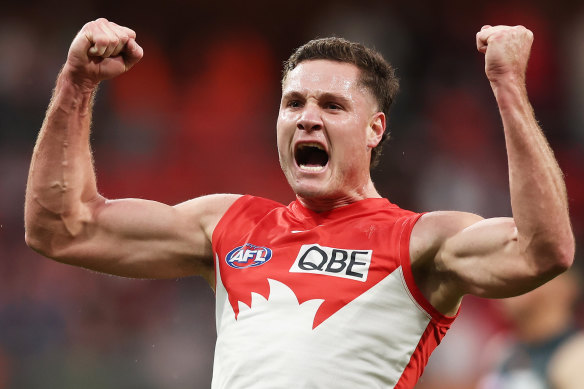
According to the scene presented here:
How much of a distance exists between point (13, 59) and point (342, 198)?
6763 mm

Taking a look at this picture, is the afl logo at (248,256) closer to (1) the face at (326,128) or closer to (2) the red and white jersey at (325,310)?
(2) the red and white jersey at (325,310)

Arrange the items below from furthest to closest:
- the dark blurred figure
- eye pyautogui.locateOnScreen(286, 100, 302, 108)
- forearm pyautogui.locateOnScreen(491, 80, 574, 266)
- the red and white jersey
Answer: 1. the dark blurred figure
2. eye pyautogui.locateOnScreen(286, 100, 302, 108)
3. the red and white jersey
4. forearm pyautogui.locateOnScreen(491, 80, 574, 266)

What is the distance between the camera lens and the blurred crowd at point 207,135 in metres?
7.15

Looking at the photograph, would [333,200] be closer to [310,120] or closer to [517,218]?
[310,120]

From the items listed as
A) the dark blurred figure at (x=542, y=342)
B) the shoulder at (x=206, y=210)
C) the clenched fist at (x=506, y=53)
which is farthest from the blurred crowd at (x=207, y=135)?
the clenched fist at (x=506, y=53)

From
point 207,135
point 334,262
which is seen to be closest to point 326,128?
point 334,262

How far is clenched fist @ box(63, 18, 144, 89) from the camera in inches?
117

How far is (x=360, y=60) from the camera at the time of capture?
337cm

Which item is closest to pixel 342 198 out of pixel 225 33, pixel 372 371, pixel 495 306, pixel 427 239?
pixel 427 239

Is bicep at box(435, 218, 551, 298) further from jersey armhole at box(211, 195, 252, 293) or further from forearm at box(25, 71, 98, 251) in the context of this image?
forearm at box(25, 71, 98, 251)

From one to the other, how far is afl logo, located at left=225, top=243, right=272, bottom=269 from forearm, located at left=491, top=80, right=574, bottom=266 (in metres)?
0.94

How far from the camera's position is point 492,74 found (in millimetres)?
2590

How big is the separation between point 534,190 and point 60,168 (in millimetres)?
1611

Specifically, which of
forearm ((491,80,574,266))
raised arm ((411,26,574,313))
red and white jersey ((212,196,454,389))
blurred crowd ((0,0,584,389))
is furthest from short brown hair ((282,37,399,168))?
blurred crowd ((0,0,584,389))
